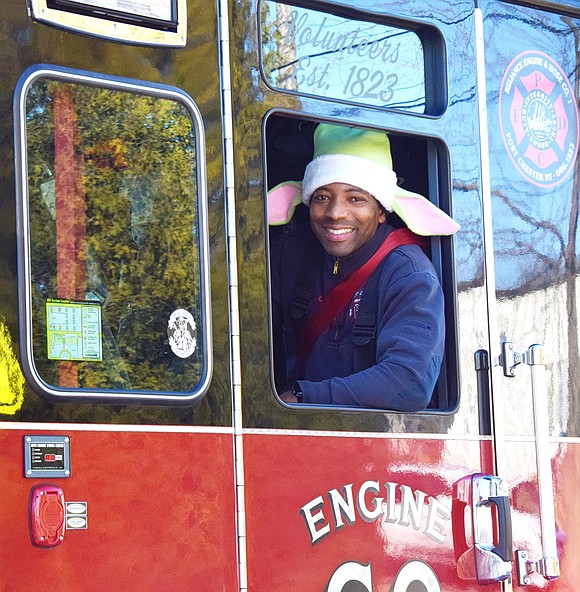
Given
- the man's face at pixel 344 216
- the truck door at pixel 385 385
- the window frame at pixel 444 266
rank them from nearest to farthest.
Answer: the truck door at pixel 385 385, the window frame at pixel 444 266, the man's face at pixel 344 216

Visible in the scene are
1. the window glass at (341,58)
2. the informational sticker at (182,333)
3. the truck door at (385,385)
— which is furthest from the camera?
the window glass at (341,58)

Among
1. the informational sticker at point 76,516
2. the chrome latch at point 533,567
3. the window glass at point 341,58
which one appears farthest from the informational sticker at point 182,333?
the chrome latch at point 533,567

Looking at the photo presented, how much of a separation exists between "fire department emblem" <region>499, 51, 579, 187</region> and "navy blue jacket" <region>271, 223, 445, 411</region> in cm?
53

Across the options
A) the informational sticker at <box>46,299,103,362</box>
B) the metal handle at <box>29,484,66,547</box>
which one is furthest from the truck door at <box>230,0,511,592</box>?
the metal handle at <box>29,484,66,547</box>

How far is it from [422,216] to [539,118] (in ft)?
2.07

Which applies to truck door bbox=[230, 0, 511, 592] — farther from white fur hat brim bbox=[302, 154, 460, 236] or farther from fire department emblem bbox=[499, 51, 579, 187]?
fire department emblem bbox=[499, 51, 579, 187]

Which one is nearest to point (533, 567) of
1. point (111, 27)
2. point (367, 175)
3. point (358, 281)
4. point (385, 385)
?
point (385, 385)

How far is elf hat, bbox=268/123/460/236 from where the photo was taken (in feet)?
13.3

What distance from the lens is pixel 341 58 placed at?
387 cm

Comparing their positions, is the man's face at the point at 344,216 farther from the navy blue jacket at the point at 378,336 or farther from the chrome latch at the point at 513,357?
the chrome latch at the point at 513,357

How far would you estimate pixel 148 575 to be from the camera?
3.13 metres

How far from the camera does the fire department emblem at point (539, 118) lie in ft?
14.0

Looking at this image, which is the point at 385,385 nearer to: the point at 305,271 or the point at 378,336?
the point at 378,336

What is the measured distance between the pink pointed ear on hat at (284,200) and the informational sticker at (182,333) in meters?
0.84
